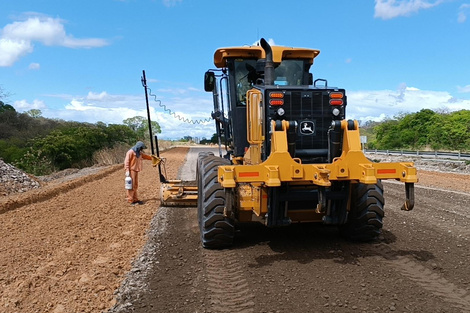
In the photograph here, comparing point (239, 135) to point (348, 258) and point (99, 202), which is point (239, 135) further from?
point (99, 202)

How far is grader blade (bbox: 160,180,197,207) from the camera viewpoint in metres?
8.84

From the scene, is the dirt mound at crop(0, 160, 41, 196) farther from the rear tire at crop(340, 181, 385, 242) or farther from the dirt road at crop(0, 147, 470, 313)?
the rear tire at crop(340, 181, 385, 242)

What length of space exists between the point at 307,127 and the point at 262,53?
5.59 feet

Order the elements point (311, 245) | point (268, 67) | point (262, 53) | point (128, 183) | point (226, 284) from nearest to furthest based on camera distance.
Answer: point (226, 284) → point (311, 245) → point (268, 67) → point (262, 53) → point (128, 183)

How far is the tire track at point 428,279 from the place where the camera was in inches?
163

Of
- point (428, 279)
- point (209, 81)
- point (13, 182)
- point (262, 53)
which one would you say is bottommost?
point (428, 279)

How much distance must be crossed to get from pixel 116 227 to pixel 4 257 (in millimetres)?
2180

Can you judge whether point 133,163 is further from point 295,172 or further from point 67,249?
point 295,172

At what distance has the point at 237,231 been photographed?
7027 millimetres

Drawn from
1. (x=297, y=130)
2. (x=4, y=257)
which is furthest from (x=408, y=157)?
(x=4, y=257)

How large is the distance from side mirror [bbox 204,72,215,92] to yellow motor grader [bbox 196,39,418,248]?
2.42ft

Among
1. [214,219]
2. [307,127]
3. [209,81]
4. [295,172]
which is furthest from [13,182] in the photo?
[295,172]

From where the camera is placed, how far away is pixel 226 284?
4688 millimetres

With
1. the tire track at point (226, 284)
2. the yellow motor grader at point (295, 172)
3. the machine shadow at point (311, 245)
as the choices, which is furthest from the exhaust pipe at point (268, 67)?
the tire track at point (226, 284)
